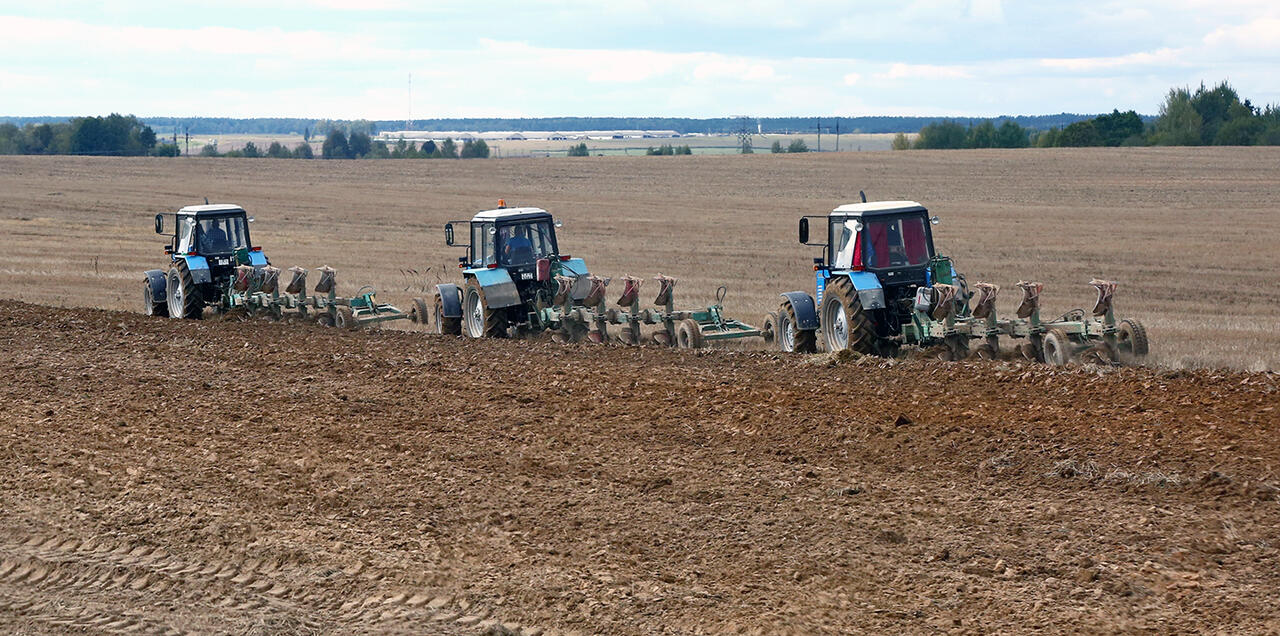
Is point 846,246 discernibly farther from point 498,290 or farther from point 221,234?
point 221,234

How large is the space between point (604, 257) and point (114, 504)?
23460mm

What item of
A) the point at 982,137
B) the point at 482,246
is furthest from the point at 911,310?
the point at 982,137

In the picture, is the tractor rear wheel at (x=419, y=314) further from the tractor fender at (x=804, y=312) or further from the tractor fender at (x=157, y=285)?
the tractor fender at (x=804, y=312)

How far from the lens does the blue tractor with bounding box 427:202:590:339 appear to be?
57.9ft

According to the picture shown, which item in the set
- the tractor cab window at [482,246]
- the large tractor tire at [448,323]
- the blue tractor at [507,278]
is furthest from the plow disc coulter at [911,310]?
the large tractor tire at [448,323]

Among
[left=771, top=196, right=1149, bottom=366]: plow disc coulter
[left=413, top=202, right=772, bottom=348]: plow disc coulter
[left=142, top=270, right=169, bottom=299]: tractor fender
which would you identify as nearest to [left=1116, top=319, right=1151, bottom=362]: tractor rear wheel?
[left=771, top=196, right=1149, bottom=366]: plow disc coulter

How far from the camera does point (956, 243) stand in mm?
33781

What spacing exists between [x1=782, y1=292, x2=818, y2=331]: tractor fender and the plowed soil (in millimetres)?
2305

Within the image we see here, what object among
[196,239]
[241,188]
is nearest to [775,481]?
[196,239]

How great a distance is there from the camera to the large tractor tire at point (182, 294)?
68.3ft

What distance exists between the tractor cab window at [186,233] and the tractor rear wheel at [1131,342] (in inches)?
542

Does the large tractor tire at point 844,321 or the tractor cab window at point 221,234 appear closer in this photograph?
the large tractor tire at point 844,321

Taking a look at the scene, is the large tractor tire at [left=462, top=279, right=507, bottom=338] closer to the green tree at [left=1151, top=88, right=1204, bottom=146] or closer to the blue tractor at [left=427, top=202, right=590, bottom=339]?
the blue tractor at [left=427, top=202, right=590, bottom=339]

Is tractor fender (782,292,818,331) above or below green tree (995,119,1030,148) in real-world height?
below
